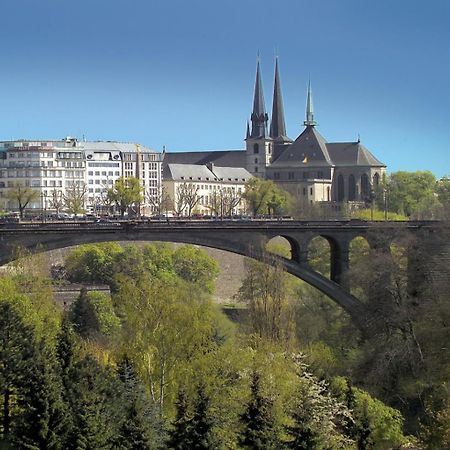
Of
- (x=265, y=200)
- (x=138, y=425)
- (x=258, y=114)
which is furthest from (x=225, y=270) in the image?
(x=258, y=114)

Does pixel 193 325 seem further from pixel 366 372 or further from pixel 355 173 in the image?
pixel 355 173

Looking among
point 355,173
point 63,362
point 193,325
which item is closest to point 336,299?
point 193,325

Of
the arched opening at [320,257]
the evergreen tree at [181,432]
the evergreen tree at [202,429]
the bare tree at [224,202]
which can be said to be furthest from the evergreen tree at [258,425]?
the bare tree at [224,202]

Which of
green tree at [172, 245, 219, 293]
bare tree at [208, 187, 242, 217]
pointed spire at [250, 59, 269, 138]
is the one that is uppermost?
pointed spire at [250, 59, 269, 138]

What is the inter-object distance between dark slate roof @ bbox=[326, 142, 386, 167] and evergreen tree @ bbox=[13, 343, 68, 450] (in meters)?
134

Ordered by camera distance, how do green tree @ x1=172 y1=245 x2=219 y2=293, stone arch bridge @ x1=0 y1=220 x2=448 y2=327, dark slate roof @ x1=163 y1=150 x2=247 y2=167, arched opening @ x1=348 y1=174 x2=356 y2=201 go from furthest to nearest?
dark slate roof @ x1=163 y1=150 x2=247 y2=167 < arched opening @ x1=348 y1=174 x2=356 y2=201 < green tree @ x1=172 y1=245 x2=219 y2=293 < stone arch bridge @ x1=0 y1=220 x2=448 y2=327

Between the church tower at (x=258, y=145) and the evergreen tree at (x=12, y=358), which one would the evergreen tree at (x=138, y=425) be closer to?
the evergreen tree at (x=12, y=358)

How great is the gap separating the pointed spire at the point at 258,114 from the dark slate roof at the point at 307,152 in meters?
5.94

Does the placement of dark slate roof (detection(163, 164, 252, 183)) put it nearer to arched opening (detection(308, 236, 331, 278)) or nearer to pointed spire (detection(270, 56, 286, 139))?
pointed spire (detection(270, 56, 286, 139))

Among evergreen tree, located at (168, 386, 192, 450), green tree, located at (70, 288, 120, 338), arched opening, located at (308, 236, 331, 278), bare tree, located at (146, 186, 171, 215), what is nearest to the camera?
evergreen tree, located at (168, 386, 192, 450)

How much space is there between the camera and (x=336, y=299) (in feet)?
186

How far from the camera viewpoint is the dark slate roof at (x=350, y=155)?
525 feet

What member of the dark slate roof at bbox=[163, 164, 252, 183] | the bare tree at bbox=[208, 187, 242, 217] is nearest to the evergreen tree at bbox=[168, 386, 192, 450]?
the bare tree at bbox=[208, 187, 242, 217]

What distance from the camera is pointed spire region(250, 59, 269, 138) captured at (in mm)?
162250
